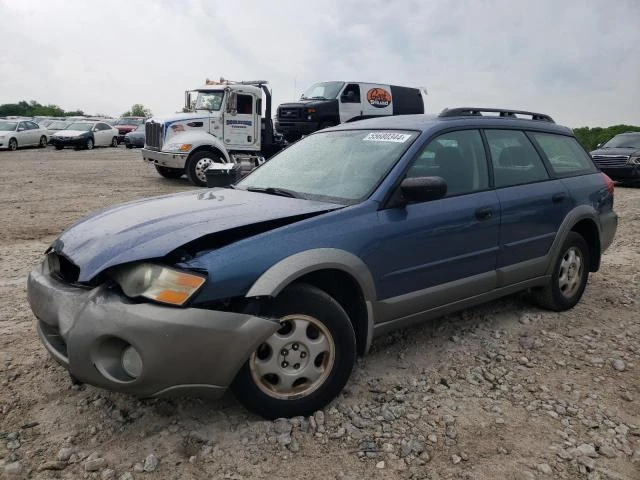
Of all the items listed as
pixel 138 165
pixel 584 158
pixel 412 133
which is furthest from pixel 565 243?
pixel 138 165

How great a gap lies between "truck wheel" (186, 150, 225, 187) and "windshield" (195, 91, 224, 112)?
53.8 inches

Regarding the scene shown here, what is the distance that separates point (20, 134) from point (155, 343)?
88.2 feet

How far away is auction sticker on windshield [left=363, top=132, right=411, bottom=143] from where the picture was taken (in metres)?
3.68

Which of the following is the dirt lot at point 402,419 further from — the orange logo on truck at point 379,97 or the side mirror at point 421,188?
the orange logo on truck at point 379,97

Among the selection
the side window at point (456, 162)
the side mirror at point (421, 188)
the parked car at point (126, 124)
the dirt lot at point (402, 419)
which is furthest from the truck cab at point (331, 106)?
the parked car at point (126, 124)

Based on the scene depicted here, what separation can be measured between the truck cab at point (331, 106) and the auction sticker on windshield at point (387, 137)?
14.4 m

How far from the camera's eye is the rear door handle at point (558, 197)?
14.4 ft

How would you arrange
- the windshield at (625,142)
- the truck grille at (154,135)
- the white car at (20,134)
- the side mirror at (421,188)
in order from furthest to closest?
the white car at (20,134), the windshield at (625,142), the truck grille at (154,135), the side mirror at (421,188)

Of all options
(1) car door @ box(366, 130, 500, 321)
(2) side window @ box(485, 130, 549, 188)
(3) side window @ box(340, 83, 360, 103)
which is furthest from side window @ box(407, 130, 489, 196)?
(3) side window @ box(340, 83, 360, 103)

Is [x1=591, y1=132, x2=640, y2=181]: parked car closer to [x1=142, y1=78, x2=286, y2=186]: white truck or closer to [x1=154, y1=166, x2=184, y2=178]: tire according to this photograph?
[x1=142, y1=78, x2=286, y2=186]: white truck

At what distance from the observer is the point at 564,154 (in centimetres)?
482

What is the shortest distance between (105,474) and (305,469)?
874 millimetres

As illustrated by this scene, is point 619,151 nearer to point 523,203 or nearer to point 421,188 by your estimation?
point 523,203

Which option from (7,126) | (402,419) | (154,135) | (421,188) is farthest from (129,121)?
(402,419)
